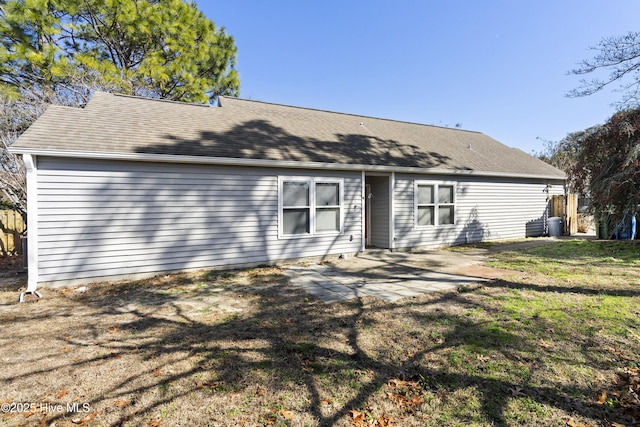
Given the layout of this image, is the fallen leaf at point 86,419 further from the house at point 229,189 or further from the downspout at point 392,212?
the downspout at point 392,212

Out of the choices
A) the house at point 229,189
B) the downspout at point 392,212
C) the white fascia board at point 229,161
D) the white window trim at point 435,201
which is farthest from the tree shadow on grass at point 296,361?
the white window trim at point 435,201

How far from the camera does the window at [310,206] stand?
8023 millimetres

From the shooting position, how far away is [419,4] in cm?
1201

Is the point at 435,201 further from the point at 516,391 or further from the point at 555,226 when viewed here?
the point at 516,391

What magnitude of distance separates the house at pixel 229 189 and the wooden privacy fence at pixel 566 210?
2590 mm

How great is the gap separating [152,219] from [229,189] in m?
1.72

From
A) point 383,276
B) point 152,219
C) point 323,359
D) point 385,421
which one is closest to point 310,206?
point 383,276

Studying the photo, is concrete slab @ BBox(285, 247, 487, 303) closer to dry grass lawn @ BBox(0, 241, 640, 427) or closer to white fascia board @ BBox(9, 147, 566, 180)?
dry grass lawn @ BBox(0, 241, 640, 427)

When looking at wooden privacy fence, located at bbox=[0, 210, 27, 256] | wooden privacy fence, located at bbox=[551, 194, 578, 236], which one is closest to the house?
wooden privacy fence, located at bbox=[551, 194, 578, 236]

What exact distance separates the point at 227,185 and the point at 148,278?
8.44 ft

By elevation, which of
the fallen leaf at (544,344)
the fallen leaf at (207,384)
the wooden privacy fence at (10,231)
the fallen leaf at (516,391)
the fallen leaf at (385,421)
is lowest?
the fallen leaf at (385,421)

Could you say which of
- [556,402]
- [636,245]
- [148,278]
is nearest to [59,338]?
[148,278]

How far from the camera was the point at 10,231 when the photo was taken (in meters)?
10.1

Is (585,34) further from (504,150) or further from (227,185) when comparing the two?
(227,185)
